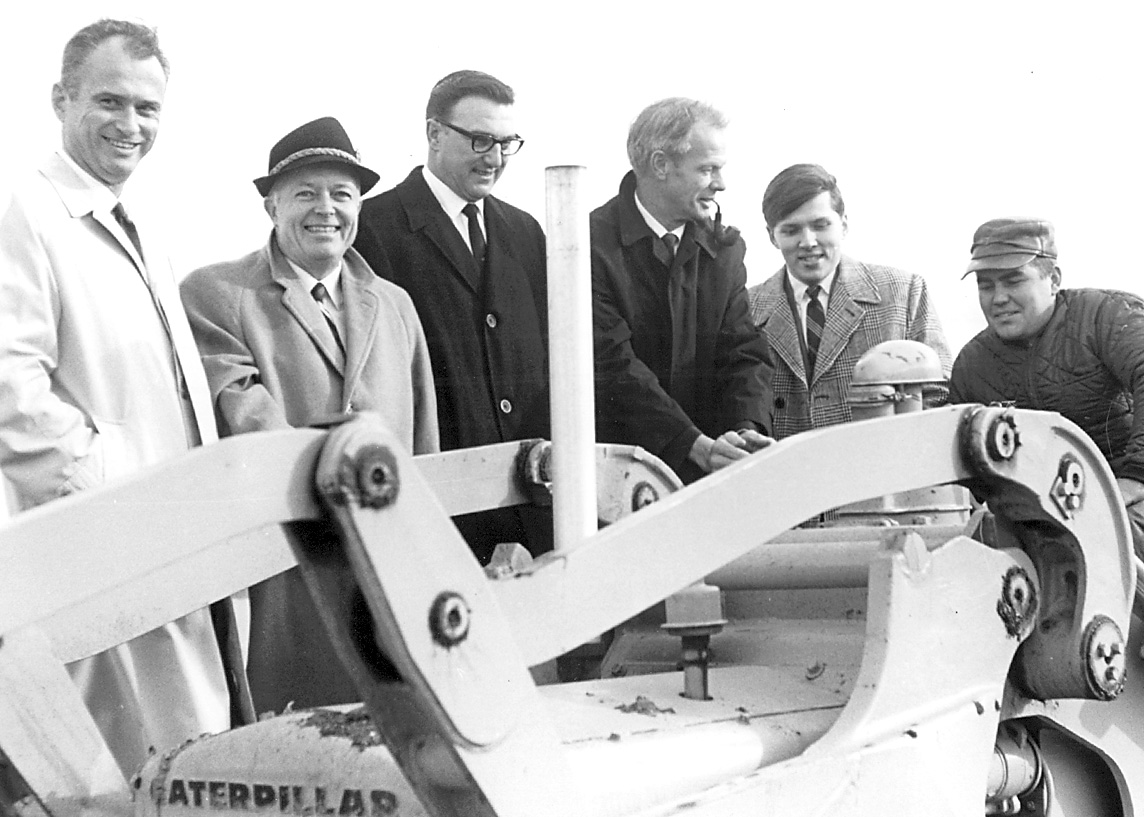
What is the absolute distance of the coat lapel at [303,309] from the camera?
9.96ft

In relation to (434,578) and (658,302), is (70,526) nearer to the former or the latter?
(434,578)

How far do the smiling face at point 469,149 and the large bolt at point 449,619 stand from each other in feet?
6.85

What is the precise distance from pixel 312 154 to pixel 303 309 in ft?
1.00

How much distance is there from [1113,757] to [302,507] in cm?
162

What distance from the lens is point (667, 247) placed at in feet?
12.6

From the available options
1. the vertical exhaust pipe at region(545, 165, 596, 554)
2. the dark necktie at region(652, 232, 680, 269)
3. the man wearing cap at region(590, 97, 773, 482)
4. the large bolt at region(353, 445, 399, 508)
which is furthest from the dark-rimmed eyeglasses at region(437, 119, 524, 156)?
the large bolt at region(353, 445, 399, 508)

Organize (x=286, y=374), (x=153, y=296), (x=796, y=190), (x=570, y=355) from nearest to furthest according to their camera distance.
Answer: (x=570, y=355) → (x=153, y=296) → (x=286, y=374) → (x=796, y=190)

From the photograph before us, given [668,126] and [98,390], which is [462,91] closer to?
[668,126]

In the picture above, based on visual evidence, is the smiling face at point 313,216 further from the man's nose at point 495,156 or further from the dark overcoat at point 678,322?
the dark overcoat at point 678,322

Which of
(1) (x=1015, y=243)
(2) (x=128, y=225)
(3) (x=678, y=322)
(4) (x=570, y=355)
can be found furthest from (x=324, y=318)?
(1) (x=1015, y=243)

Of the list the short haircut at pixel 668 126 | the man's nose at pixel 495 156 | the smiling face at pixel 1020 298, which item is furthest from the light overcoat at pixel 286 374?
the smiling face at pixel 1020 298

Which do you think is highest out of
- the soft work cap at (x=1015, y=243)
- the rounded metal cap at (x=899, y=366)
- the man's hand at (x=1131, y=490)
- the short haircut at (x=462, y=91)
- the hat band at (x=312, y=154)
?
the short haircut at (x=462, y=91)

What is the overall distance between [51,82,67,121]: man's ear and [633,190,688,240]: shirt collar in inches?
60.6

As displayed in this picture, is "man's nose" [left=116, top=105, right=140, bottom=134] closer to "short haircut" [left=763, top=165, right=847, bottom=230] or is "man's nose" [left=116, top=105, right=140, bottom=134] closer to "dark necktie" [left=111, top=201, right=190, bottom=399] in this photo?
"dark necktie" [left=111, top=201, right=190, bottom=399]
